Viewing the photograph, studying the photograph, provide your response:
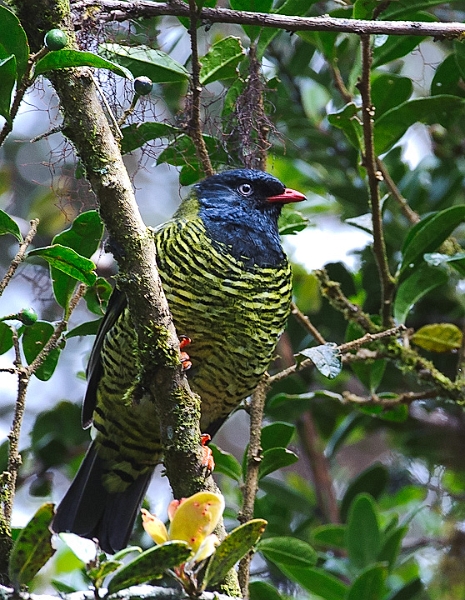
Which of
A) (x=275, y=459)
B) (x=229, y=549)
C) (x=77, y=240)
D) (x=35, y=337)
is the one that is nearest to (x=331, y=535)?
(x=275, y=459)

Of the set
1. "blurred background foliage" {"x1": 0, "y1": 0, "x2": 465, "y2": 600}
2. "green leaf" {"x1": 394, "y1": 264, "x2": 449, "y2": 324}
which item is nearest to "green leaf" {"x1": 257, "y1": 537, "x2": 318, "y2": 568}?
"blurred background foliage" {"x1": 0, "y1": 0, "x2": 465, "y2": 600}

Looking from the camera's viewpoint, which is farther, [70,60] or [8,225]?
[8,225]

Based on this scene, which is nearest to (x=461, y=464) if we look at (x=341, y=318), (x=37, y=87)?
(x=341, y=318)

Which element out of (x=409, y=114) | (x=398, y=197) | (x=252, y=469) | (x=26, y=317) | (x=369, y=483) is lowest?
(x=252, y=469)

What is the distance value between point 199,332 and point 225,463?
48cm

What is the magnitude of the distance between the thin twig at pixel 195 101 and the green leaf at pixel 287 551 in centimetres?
130

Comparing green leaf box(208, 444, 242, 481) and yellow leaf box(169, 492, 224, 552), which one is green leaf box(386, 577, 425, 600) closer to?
green leaf box(208, 444, 242, 481)

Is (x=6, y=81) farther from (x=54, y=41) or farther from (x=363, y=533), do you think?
(x=363, y=533)

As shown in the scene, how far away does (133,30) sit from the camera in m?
3.19

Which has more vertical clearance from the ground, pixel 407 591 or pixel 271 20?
pixel 271 20

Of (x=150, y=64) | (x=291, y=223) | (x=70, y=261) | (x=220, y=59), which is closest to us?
(x=70, y=261)

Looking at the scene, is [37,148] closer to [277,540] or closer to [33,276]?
[33,276]

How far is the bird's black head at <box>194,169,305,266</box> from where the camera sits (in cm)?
311

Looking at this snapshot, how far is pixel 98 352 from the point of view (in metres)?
3.19
